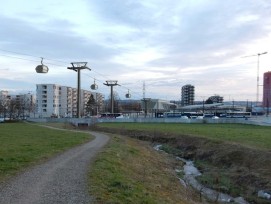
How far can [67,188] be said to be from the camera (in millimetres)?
13281

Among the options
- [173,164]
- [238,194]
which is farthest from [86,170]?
[173,164]

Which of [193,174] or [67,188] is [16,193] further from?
[193,174]

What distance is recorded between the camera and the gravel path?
38.2 feet

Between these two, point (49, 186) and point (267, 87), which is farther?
point (267, 87)

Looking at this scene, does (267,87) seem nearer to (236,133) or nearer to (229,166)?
(236,133)

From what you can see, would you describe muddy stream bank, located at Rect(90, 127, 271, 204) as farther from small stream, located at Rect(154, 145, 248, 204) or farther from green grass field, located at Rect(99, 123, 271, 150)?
green grass field, located at Rect(99, 123, 271, 150)

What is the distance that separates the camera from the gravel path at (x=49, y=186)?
38.2ft

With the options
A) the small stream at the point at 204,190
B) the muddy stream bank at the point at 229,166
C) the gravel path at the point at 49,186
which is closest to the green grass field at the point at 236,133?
the muddy stream bank at the point at 229,166

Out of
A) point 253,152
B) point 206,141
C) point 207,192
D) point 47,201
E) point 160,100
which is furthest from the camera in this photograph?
point 160,100

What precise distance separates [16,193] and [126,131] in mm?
46932

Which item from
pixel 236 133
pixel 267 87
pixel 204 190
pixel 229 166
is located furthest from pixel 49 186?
pixel 267 87

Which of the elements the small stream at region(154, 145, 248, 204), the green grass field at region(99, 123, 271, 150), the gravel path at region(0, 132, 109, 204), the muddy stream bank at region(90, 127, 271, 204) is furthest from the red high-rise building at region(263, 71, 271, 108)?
the gravel path at region(0, 132, 109, 204)

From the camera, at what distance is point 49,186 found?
13594 mm

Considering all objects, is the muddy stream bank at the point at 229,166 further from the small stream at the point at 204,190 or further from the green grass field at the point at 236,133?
the green grass field at the point at 236,133
